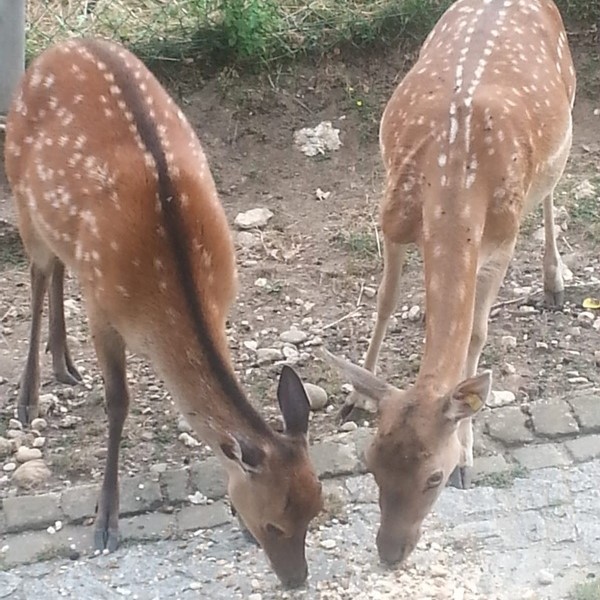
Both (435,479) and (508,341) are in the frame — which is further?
(508,341)

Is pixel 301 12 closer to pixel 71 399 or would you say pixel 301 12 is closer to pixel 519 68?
pixel 519 68

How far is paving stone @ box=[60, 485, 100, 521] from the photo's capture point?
444 cm

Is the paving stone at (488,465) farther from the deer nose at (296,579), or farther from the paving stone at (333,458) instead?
the deer nose at (296,579)

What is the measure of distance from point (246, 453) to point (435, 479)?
0.62 meters

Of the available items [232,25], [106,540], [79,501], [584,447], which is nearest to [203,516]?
[106,540]

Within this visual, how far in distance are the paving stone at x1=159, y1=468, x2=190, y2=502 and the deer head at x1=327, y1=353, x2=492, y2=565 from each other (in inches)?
35.0

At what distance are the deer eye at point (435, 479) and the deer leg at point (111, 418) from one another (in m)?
1.18

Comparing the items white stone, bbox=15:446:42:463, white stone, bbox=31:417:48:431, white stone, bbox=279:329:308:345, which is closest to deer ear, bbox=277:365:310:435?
white stone, bbox=15:446:42:463

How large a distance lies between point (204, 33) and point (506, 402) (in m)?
3.13

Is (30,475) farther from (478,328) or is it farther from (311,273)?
(311,273)

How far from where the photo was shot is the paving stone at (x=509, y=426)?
484 cm

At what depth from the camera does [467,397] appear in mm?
3828

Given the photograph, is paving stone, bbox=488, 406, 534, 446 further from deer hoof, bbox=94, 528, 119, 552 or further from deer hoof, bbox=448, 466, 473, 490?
deer hoof, bbox=94, 528, 119, 552

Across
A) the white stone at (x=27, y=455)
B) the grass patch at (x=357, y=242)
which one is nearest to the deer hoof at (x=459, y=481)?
the white stone at (x=27, y=455)
